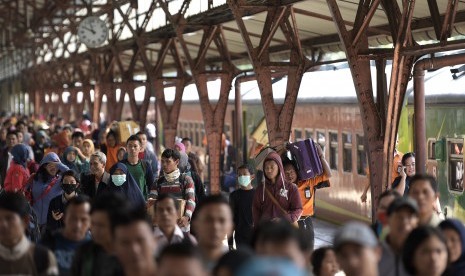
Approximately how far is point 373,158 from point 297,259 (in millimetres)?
9446

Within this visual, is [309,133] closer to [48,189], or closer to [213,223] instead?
[48,189]

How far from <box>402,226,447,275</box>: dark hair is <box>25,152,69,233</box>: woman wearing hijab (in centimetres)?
734

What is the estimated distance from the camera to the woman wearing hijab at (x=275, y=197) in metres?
12.1

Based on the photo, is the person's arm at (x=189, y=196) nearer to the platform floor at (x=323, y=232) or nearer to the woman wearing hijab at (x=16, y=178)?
the woman wearing hijab at (x=16, y=178)

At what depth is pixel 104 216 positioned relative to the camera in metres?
7.24

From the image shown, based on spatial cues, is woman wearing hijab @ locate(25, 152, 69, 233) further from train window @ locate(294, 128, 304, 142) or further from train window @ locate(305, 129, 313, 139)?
train window @ locate(294, 128, 304, 142)

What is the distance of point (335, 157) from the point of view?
22.0 meters

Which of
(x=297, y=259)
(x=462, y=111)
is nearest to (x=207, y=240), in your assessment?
(x=297, y=259)

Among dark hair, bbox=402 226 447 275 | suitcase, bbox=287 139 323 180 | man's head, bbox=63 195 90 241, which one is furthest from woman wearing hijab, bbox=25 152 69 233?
dark hair, bbox=402 226 447 275

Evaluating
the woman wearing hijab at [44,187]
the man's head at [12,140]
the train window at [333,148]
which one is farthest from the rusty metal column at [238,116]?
the woman wearing hijab at [44,187]

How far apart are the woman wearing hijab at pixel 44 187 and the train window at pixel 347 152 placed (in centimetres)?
824

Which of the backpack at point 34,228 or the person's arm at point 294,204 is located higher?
the person's arm at point 294,204

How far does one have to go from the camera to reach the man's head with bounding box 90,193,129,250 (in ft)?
23.2

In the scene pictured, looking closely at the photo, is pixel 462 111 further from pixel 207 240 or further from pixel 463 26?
pixel 207 240
